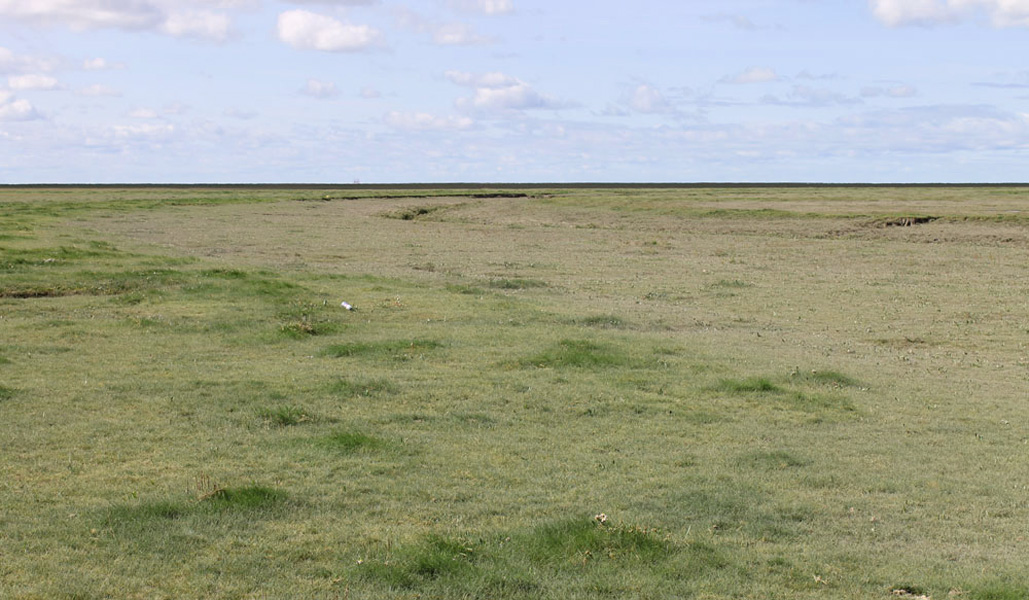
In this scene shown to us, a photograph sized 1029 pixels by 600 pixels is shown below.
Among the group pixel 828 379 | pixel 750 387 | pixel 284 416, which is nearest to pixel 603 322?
pixel 828 379

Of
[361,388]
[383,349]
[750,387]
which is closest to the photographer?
[361,388]

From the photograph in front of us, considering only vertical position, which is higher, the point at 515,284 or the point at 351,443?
the point at 515,284

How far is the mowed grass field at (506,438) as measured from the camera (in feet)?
24.4

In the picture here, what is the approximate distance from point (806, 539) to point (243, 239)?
41.0m

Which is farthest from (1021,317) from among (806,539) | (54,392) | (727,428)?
(54,392)

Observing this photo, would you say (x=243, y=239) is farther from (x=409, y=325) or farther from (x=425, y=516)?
(x=425, y=516)

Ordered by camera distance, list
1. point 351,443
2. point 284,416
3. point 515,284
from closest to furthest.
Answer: point 351,443 → point 284,416 → point 515,284

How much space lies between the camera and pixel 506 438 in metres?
11.4

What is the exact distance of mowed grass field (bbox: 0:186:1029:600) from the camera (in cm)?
743

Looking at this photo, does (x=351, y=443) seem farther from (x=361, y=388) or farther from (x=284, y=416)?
(x=361, y=388)

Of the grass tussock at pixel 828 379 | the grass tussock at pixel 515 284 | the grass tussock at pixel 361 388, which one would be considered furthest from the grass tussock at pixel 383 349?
the grass tussock at pixel 515 284

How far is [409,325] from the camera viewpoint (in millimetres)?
19984

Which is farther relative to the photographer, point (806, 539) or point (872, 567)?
point (806, 539)

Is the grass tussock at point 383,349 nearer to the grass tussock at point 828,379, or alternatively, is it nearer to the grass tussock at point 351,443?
the grass tussock at point 351,443
